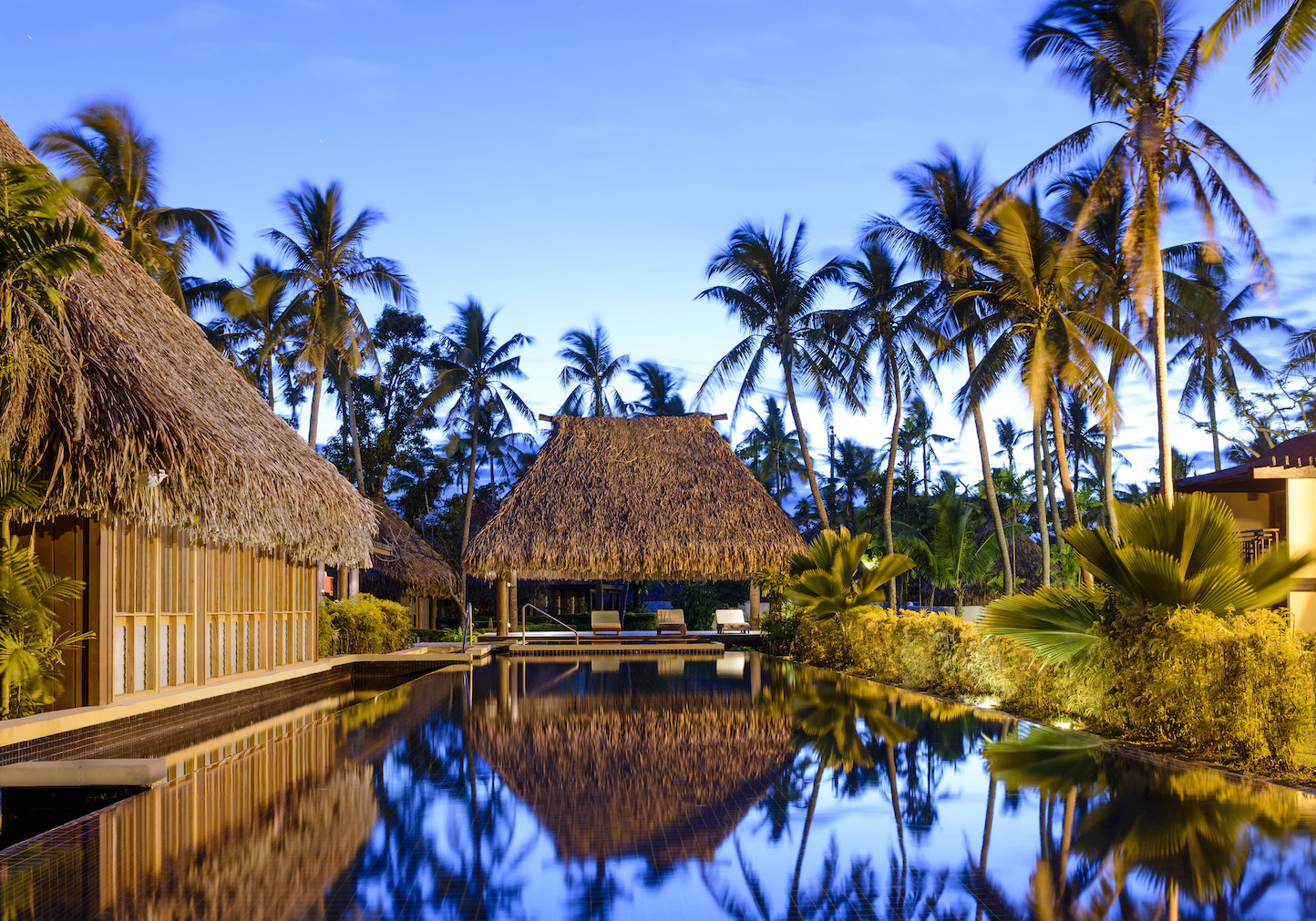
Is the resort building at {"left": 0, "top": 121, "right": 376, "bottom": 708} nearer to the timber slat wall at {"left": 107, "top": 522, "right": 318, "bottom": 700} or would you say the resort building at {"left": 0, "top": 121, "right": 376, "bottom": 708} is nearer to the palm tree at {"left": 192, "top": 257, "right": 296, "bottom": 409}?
the timber slat wall at {"left": 107, "top": 522, "right": 318, "bottom": 700}

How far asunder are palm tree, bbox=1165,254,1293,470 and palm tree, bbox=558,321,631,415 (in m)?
15.5

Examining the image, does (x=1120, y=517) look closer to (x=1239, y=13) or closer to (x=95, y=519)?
(x=1239, y=13)

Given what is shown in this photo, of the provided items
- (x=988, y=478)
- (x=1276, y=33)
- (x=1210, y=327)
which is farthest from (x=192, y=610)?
(x=1210, y=327)

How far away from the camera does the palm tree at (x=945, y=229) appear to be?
20844mm

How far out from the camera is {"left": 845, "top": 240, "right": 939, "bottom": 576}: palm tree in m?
22.5

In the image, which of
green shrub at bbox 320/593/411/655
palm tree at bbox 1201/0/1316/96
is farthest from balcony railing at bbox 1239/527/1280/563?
green shrub at bbox 320/593/411/655

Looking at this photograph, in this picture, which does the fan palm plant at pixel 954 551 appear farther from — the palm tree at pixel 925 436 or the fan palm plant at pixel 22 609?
the fan palm plant at pixel 22 609

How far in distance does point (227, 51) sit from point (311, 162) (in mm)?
9897

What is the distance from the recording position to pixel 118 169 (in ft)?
54.1

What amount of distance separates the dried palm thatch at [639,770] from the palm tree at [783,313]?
14009 millimetres

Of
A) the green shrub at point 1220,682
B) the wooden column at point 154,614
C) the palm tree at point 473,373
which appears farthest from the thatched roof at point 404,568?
the green shrub at point 1220,682

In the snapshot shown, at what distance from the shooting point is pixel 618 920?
3.88 m

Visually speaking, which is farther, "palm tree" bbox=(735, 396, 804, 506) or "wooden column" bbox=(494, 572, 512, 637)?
"palm tree" bbox=(735, 396, 804, 506)

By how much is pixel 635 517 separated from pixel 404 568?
6.74 meters
